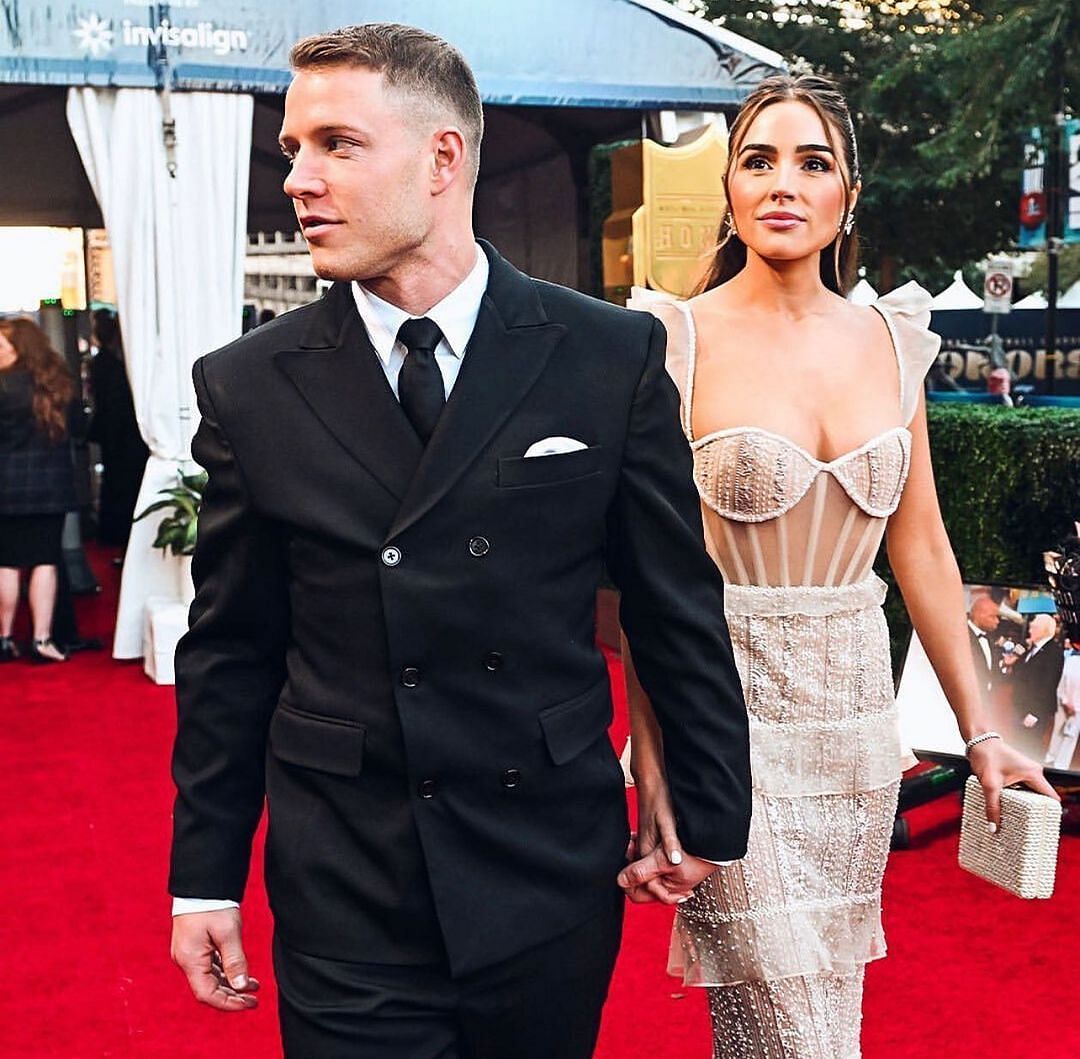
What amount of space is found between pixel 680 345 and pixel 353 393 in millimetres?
923

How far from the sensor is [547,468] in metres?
1.82

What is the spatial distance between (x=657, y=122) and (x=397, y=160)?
25.0ft

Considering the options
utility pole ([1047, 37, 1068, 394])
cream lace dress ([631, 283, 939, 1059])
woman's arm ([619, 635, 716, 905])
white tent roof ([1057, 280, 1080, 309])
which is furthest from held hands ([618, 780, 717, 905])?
white tent roof ([1057, 280, 1080, 309])

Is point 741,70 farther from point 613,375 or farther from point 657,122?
point 613,375

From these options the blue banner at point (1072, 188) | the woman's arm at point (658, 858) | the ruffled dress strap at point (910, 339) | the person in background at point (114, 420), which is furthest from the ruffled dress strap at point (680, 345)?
the blue banner at point (1072, 188)

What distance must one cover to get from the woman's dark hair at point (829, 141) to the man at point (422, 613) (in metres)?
0.85

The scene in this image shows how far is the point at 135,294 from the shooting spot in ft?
26.9

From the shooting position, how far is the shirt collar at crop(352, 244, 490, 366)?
186 centimetres

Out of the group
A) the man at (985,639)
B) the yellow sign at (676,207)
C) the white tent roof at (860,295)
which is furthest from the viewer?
the yellow sign at (676,207)

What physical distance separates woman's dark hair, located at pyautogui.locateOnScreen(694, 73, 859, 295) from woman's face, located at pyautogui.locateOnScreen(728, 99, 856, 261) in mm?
17

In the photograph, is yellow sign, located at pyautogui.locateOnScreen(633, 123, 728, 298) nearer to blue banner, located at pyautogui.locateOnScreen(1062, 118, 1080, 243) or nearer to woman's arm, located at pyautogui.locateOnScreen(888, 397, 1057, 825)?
blue banner, located at pyautogui.locateOnScreen(1062, 118, 1080, 243)

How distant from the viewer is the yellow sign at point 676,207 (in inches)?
353

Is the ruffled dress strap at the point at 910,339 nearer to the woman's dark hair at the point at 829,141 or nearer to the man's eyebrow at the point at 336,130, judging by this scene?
the woman's dark hair at the point at 829,141

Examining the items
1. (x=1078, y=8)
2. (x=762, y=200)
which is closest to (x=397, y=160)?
(x=762, y=200)
